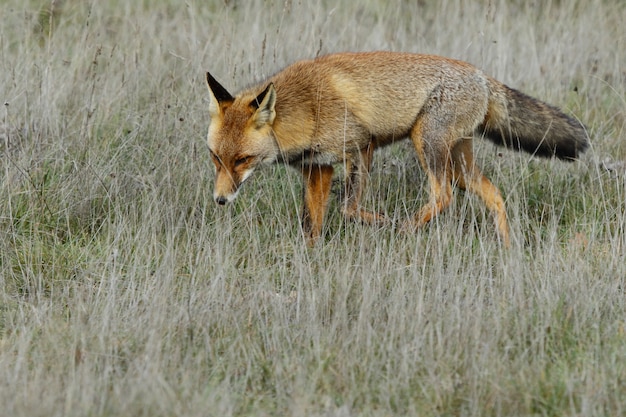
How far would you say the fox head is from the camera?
633 cm

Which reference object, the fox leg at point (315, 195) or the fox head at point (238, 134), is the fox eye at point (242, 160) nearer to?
the fox head at point (238, 134)

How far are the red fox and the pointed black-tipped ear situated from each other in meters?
0.01

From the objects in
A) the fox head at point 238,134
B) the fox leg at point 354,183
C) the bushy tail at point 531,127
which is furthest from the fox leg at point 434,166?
the fox head at point 238,134

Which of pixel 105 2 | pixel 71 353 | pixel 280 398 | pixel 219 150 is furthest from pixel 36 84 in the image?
pixel 280 398

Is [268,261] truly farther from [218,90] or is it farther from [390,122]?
[390,122]

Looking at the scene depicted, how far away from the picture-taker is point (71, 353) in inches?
181

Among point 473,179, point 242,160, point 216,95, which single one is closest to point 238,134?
point 242,160

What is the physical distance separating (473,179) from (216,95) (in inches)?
84.9

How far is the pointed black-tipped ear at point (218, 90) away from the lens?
251 inches

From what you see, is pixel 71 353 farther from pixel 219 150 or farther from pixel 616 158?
pixel 616 158

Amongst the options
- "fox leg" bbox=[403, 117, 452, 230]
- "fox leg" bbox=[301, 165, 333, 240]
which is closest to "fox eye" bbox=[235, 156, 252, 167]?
"fox leg" bbox=[301, 165, 333, 240]

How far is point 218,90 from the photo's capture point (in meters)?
6.44

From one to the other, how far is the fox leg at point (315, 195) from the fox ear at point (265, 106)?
1.97 feet

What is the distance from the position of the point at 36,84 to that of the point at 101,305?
11.5ft
